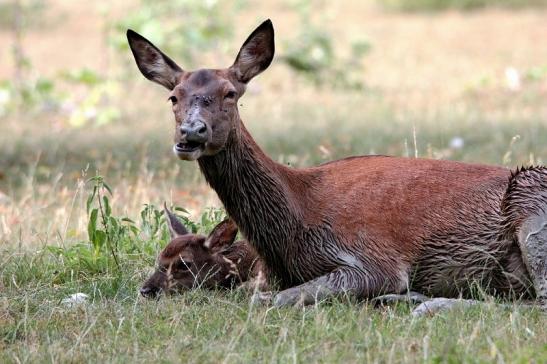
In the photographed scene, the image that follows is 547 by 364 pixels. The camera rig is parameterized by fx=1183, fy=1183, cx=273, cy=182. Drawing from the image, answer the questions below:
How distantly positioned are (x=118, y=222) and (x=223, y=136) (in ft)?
4.86

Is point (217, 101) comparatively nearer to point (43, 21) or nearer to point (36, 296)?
point (36, 296)

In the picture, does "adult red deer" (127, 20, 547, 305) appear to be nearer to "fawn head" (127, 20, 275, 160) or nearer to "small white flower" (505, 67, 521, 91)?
"fawn head" (127, 20, 275, 160)

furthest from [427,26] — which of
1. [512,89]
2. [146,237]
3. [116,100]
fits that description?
[146,237]

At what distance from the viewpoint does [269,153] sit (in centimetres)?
1201

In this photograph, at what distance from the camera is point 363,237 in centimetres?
691

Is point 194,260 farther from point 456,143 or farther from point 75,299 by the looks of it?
point 456,143

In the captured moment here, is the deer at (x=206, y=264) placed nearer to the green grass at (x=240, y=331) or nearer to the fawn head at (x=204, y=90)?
the green grass at (x=240, y=331)

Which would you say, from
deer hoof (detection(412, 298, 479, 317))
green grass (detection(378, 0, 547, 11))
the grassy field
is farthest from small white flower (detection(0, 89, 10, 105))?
green grass (detection(378, 0, 547, 11))

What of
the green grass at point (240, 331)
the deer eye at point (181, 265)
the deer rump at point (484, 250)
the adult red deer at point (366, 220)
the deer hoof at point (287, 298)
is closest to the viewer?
the green grass at point (240, 331)

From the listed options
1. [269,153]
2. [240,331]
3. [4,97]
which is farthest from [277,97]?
[240,331]

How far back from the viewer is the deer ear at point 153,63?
7.09m

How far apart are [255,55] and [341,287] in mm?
1476

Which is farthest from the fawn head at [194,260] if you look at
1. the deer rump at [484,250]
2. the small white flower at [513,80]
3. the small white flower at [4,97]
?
the small white flower at [513,80]

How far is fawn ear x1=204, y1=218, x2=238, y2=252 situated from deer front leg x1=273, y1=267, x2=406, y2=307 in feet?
2.12
